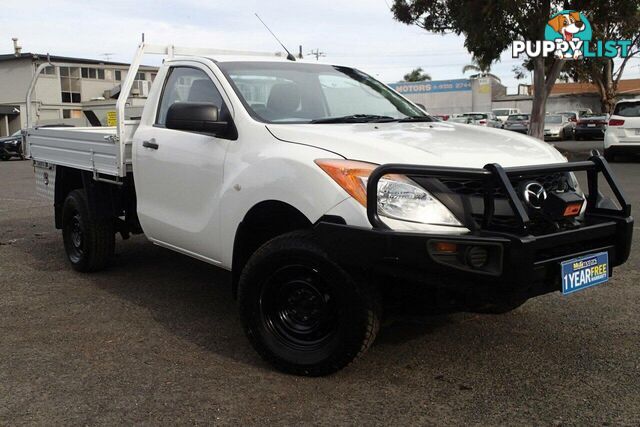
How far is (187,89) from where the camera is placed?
187 inches

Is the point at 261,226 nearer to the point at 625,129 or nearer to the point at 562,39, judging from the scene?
the point at 625,129

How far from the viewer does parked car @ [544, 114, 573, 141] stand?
32781 mm

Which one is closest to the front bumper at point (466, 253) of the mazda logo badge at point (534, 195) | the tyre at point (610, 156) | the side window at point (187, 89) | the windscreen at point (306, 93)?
the mazda logo badge at point (534, 195)

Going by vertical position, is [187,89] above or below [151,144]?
above

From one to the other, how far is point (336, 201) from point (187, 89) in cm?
199

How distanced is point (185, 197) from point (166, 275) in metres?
1.72

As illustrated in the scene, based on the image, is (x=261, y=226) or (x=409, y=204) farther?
(x=261, y=226)

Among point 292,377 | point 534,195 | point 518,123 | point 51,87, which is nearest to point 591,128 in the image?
point 518,123

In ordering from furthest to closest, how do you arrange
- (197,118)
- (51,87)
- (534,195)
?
(51,87) < (197,118) < (534,195)

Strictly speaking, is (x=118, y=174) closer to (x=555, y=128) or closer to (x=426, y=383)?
(x=426, y=383)

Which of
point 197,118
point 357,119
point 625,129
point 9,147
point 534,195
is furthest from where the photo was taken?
point 9,147

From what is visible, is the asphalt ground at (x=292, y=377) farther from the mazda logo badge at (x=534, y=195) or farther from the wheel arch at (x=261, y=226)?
the mazda logo badge at (x=534, y=195)

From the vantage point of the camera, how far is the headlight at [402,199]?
123 inches

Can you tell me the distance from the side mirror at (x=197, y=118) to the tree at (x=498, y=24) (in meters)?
15.3
